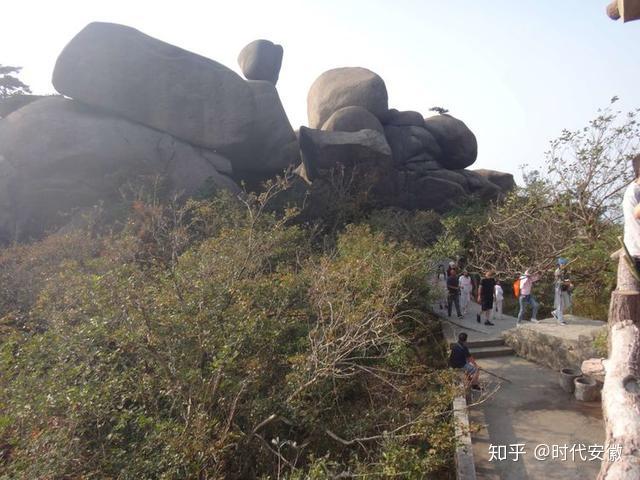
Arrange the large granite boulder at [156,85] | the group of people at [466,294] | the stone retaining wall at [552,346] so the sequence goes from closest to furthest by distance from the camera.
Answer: the stone retaining wall at [552,346] → the group of people at [466,294] → the large granite boulder at [156,85]

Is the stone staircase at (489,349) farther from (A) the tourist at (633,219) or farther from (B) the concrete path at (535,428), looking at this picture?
(A) the tourist at (633,219)

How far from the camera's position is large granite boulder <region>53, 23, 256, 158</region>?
15.6 m

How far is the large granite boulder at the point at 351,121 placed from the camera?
1955 centimetres

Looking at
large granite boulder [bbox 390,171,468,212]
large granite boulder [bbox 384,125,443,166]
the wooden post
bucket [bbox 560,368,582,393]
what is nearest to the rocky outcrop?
large granite boulder [bbox 384,125,443,166]

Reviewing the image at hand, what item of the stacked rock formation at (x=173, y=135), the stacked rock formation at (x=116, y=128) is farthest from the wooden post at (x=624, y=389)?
the stacked rock formation at (x=116, y=128)

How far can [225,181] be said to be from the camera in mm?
16375

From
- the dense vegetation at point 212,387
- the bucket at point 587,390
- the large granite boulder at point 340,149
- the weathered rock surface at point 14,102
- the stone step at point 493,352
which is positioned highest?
the weathered rock surface at point 14,102

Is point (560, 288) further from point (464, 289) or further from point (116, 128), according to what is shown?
point (116, 128)

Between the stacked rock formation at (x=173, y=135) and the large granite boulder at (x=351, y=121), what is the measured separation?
0.05 metres

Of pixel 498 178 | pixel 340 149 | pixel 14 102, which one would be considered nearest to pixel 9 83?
pixel 14 102

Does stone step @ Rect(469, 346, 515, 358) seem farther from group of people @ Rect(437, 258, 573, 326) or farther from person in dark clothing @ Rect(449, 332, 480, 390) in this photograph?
person in dark clothing @ Rect(449, 332, 480, 390)

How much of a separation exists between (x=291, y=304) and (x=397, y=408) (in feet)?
7.12

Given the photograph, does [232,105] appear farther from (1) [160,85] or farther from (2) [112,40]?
(2) [112,40]

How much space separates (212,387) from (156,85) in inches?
599
